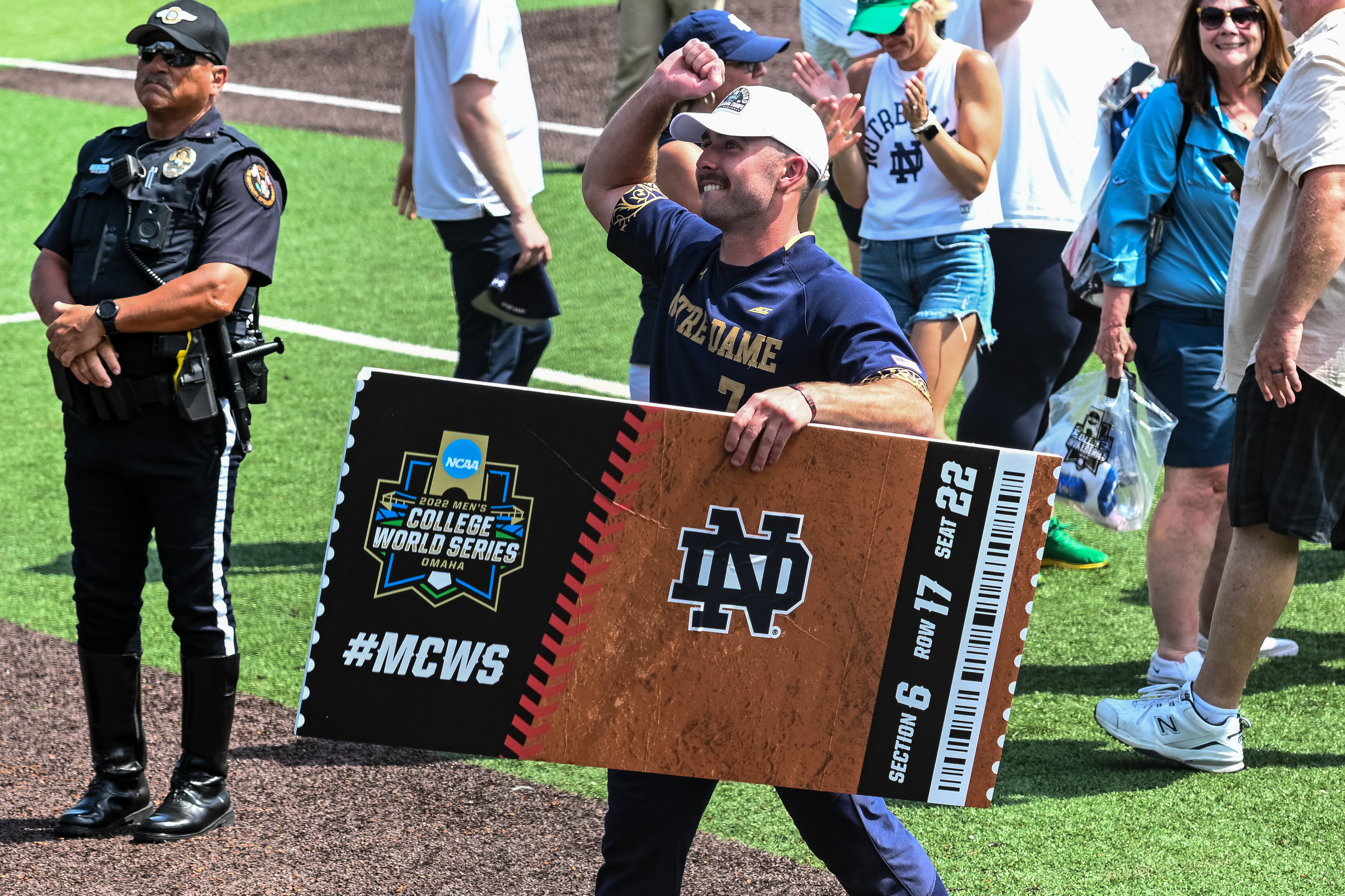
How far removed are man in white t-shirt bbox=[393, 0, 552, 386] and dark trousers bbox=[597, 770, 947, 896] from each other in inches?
123

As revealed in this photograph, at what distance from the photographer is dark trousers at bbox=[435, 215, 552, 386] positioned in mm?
6141

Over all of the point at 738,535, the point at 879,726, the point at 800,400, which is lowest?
the point at 879,726

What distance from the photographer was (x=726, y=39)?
4.96 m

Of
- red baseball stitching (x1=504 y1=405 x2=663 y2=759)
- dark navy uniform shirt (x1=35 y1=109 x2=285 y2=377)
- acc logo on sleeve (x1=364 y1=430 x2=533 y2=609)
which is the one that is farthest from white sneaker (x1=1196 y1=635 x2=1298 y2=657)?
dark navy uniform shirt (x1=35 y1=109 x2=285 y2=377)

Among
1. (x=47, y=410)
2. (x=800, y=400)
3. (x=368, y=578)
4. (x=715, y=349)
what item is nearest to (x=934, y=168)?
(x=715, y=349)

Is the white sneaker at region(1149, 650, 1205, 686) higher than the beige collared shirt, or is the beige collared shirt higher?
the beige collared shirt

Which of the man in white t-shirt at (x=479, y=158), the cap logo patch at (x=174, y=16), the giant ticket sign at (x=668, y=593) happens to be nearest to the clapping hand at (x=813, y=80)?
the man in white t-shirt at (x=479, y=158)

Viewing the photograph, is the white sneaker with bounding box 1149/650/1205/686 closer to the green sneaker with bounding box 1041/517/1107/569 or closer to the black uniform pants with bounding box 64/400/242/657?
the green sneaker with bounding box 1041/517/1107/569

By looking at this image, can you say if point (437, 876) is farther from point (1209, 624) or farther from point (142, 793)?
point (1209, 624)

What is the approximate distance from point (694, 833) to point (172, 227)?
2.23 metres

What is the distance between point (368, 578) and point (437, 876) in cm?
152

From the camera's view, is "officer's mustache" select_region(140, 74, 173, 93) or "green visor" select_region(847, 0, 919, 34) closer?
"officer's mustache" select_region(140, 74, 173, 93)

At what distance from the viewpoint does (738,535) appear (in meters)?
2.80

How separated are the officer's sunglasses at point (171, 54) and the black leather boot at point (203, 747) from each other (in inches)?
66.0
